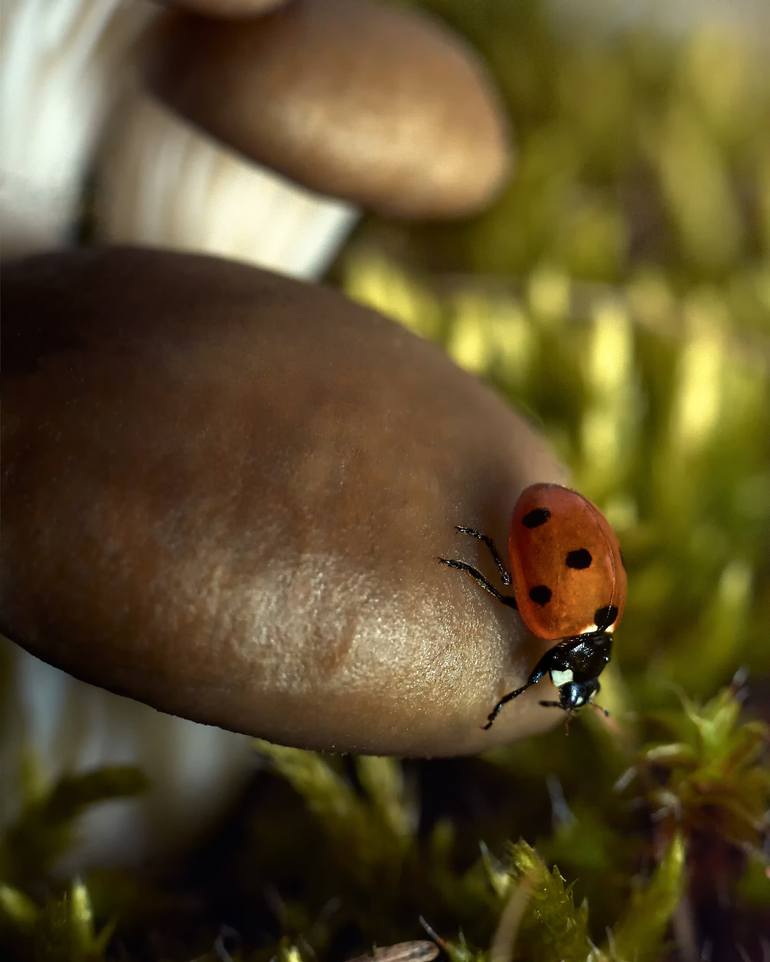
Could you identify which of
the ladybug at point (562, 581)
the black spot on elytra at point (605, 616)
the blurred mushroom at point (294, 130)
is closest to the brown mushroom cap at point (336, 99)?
the blurred mushroom at point (294, 130)

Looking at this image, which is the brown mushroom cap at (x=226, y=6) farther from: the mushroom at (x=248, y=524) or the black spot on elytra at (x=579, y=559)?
the black spot on elytra at (x=579, y=559)

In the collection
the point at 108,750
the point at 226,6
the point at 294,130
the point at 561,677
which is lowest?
the point at 108,750

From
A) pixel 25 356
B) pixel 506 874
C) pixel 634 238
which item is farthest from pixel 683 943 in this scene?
pixel 634 238

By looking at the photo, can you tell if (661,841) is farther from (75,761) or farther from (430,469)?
(75,761)

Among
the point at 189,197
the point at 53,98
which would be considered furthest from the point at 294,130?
the point at 53,98

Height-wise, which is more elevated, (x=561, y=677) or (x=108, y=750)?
(x=561, y=677)

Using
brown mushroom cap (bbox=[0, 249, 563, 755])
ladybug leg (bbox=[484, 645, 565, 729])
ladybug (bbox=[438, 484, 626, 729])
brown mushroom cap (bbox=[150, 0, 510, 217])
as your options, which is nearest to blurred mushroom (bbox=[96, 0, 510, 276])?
brown mushroom cap (bbox=[150, 0, 510, 217])

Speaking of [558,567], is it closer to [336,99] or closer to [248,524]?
[248,524]

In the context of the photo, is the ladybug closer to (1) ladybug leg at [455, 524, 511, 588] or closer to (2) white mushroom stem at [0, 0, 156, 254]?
(1) ladybug leg at [455, 524, 511, 588]
